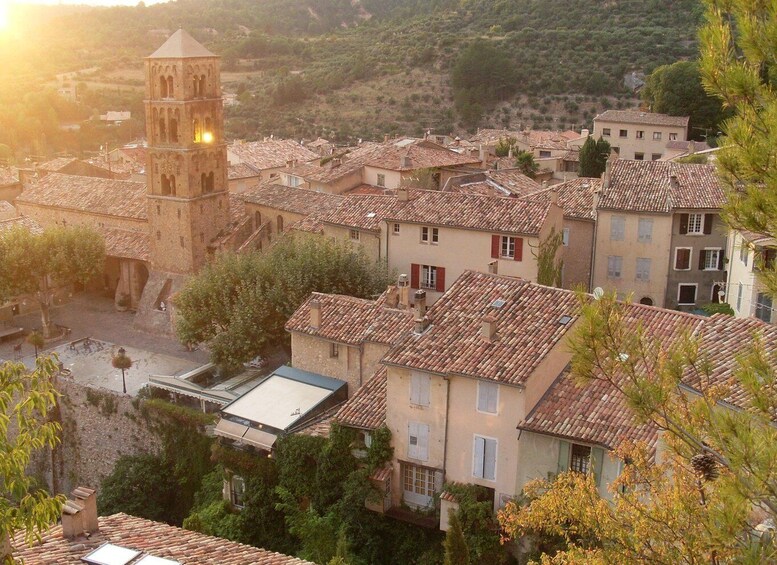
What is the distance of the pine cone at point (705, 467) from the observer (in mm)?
11828

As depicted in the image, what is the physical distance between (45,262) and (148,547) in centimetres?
2683

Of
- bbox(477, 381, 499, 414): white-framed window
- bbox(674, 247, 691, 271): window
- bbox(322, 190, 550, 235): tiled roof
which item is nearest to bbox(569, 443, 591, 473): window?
bbox(477, 381, 499, 414): white-framed window

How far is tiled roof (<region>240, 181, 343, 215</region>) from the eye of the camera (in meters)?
42.3

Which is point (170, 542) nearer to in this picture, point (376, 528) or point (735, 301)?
point (376, 528)

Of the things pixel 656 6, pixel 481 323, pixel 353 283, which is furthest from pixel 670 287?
pixel 656 6

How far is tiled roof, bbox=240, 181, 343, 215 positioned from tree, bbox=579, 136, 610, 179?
18573 mm

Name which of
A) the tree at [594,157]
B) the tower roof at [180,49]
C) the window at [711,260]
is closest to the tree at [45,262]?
the tower roof at [180,49]

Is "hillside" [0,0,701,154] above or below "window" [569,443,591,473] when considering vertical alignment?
above

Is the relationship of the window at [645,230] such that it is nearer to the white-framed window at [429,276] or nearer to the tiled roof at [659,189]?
the tiled roof at [659,189]

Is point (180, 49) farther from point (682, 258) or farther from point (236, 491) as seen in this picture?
point (682, 258)

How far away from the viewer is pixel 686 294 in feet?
125

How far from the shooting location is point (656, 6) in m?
101

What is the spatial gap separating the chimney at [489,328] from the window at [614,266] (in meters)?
16.2

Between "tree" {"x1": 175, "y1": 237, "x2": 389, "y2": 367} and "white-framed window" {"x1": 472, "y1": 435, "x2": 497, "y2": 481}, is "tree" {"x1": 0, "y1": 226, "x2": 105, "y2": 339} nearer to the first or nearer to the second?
"tree" {"x1": 175, "y1": 237, "x2": 389, "y2": 367}
